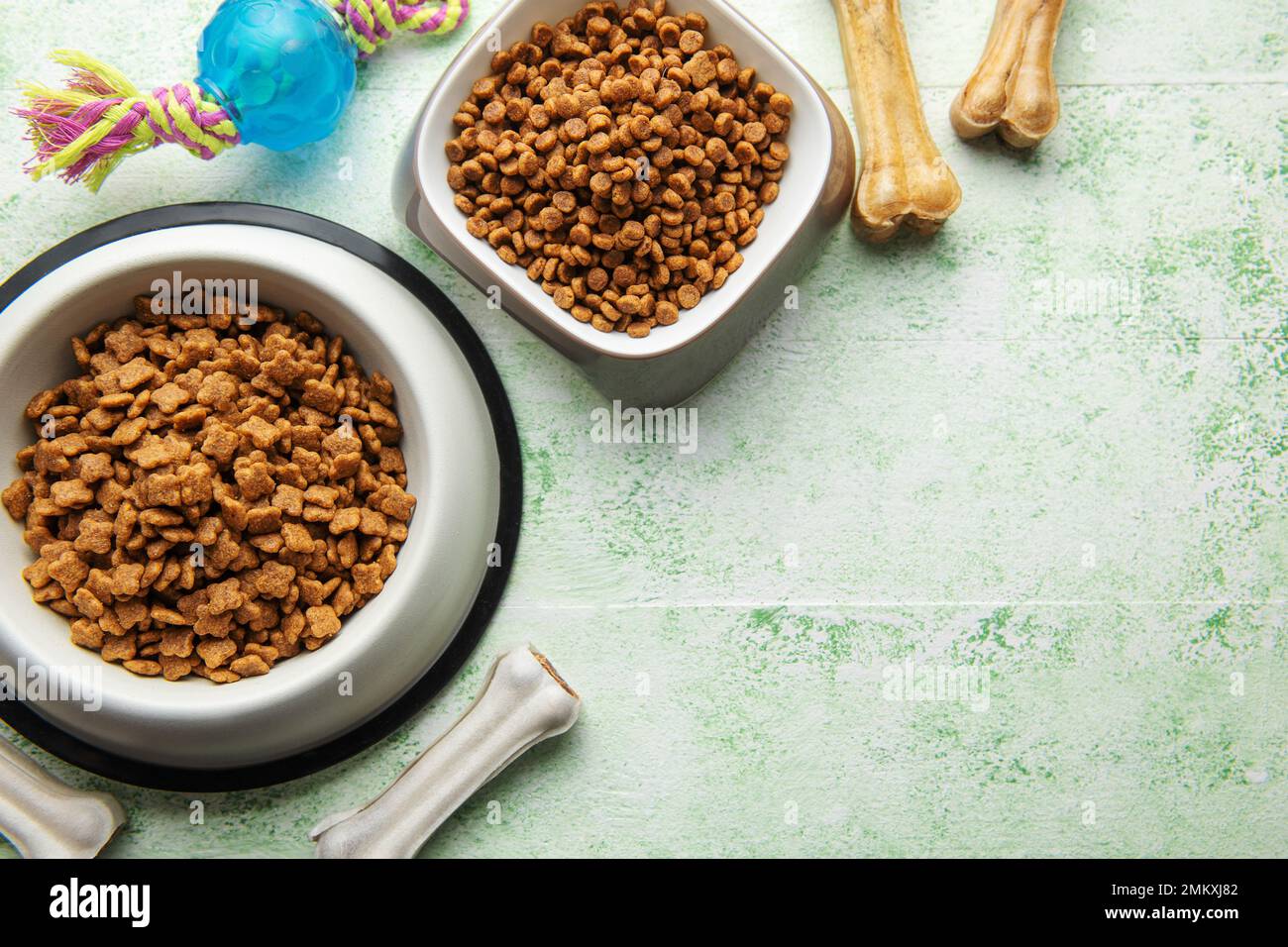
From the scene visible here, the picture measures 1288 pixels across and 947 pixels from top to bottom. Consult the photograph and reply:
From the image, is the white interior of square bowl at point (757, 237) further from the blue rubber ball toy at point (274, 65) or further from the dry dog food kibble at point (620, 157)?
the blue rubber ball toy at point (274, 65)

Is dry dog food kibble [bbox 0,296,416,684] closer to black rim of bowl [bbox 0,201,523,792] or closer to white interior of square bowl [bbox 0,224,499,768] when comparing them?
white interior of square bowl [bbox 0,224,499,768]

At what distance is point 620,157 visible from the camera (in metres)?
0.94

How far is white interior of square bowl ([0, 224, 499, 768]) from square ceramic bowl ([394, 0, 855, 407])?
0.10 metres

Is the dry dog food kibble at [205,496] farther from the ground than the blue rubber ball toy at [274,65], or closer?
closer

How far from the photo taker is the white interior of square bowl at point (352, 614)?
900 mm

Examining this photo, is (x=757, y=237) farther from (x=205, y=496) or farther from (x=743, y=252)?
(x=205, y=496)

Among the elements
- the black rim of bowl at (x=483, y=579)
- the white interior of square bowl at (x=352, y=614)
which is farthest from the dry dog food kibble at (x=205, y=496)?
the black rim of bowl at (x=483, y=579)

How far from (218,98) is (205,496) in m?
0.44

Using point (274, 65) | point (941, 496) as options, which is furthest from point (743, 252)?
point (274, 65)

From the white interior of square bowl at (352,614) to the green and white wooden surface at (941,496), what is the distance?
12cm

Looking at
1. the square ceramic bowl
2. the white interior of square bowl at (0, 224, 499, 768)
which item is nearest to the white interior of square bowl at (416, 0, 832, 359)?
the square ceramic bowl

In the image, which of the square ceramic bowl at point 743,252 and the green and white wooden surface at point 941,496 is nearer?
the square ceramic bowl at point 743,252

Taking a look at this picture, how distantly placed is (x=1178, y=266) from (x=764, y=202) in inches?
20.6

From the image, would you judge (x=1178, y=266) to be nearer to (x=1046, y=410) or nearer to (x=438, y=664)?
(x=1046, y=410)
